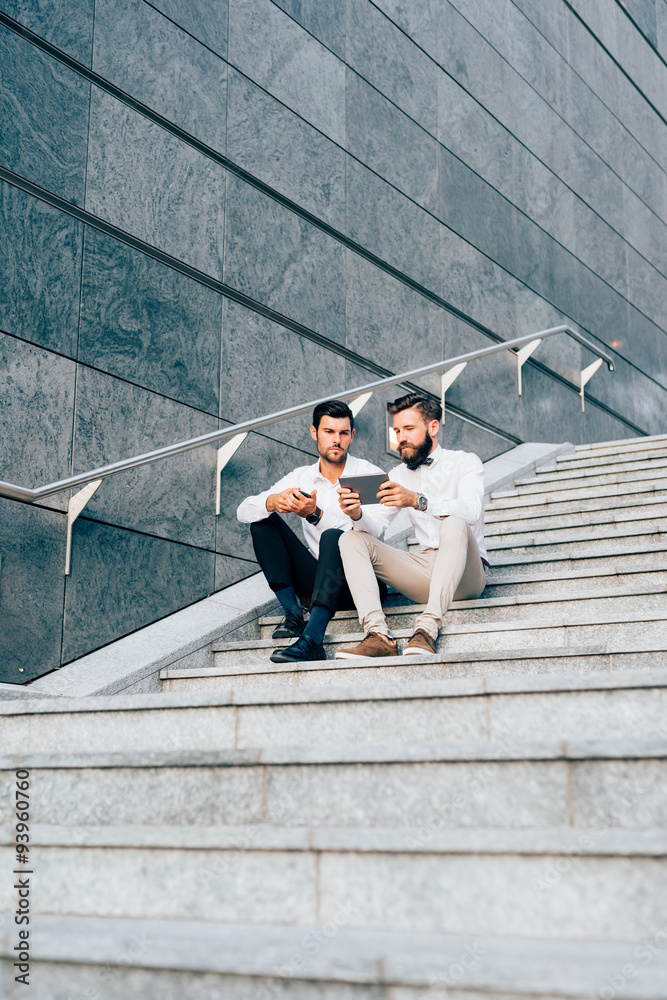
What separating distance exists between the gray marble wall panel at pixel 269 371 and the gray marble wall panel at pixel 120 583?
1020mm

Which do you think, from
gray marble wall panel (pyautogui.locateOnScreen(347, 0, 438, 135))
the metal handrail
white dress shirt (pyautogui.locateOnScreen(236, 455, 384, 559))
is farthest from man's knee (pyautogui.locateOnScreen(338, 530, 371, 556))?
gray marble wall panel (pyautogui.locateOnScreen(347, 0, 438, 135))

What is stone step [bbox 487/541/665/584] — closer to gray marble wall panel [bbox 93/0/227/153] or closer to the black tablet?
the black tablet

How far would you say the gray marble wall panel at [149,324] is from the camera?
5.09 metres

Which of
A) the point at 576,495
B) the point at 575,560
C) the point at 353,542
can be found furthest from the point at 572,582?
the point at 576,495

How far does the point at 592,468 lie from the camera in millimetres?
7340

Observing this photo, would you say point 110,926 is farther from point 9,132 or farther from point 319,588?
point 9,132

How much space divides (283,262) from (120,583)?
2.66m

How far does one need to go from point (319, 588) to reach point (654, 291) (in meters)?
9.38

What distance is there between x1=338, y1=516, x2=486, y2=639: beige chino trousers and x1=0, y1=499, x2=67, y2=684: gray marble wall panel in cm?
133

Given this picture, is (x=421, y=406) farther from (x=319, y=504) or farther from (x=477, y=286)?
(x=477, y=286)

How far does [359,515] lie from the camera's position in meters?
4.48

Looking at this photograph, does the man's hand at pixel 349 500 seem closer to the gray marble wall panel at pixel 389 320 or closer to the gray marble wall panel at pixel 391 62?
the gray marble wall panel at pixel 389 320

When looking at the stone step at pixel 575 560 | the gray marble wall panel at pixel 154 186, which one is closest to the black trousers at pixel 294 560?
the stone step at pixel 575 560

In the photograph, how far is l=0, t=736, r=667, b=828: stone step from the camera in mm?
2150
